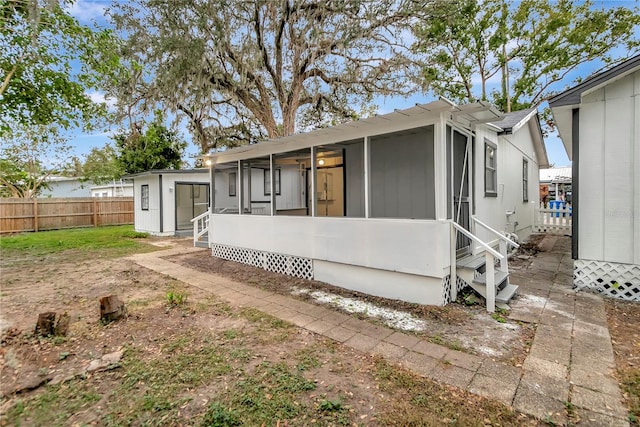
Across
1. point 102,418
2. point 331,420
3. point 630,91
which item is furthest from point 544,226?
point 102,418

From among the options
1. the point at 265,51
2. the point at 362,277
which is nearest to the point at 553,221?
the point at 362,277

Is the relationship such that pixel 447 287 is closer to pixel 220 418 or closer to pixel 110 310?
pixel 220 418

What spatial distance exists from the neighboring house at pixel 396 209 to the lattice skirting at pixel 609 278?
3.88 feet

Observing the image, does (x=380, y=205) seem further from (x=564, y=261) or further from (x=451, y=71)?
(x=451, y=71)

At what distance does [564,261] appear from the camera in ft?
22.9

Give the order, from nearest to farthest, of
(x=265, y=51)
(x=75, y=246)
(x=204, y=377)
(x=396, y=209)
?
(x=204, y=377) < (x=396, y=209) < (x=75, y=246) < (x=265, y=51)

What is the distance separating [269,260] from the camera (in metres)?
6.79

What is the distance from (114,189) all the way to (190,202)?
15953mm

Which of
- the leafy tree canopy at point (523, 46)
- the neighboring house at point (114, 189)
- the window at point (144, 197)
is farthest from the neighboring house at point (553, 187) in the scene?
the neighboring house at point (114, 189)

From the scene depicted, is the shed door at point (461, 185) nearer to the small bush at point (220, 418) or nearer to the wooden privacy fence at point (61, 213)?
the small bush at point (220, 418)

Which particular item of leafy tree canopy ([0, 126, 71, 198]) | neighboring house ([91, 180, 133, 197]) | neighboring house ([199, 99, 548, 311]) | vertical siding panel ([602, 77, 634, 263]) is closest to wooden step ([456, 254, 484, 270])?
neighboring house ([199, 99, 548, 311])

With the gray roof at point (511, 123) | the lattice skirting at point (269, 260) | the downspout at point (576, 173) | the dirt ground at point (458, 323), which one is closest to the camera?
A: the dirt ground at point (458, 323)

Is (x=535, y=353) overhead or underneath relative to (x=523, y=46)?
underneath

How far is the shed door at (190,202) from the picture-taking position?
583 inches
